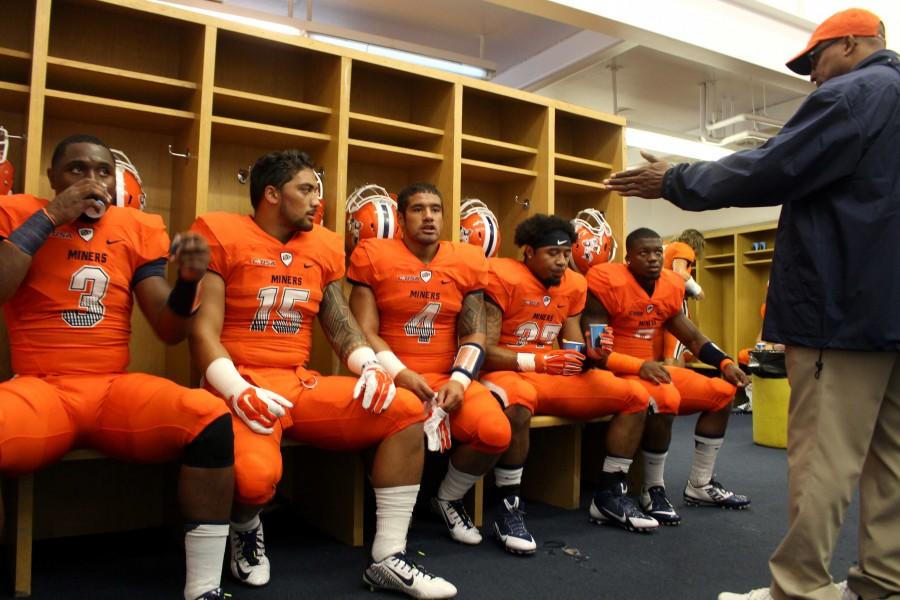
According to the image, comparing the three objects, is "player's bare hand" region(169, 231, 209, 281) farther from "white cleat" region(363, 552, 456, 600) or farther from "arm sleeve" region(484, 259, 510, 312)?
"arm sleeve" region(484, 259, 510, 312)

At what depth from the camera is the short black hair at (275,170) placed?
2.50 metres

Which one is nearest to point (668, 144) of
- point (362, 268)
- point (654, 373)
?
point (654, 373)

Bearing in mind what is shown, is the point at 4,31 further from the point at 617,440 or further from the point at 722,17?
the point at 722,17

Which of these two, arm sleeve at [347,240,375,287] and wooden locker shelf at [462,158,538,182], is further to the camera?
wooden locker shelf at [462,158,538,182]

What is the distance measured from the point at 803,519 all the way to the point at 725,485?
7.34ft

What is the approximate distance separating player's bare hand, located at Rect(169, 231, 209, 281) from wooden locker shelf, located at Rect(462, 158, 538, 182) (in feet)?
6.14

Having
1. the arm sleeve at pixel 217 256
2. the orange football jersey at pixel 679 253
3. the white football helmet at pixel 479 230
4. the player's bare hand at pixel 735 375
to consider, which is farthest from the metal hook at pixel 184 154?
the orange football jersey at pixel 679 253

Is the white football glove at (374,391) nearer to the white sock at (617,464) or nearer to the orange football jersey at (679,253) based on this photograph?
the white sock at (617,464)

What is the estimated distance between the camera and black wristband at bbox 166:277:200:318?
1942 millimetres

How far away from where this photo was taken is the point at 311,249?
253cm

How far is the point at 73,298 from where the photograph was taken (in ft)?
6.87

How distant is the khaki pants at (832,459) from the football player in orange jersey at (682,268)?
1926 mm

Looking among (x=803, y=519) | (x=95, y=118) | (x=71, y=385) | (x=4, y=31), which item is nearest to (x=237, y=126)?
(x=95, y=118)

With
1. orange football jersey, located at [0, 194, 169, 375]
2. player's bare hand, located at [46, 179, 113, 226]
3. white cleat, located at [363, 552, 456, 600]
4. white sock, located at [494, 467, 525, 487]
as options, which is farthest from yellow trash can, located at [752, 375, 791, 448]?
player's bare hand, located at [46, 179, 113, 226]
